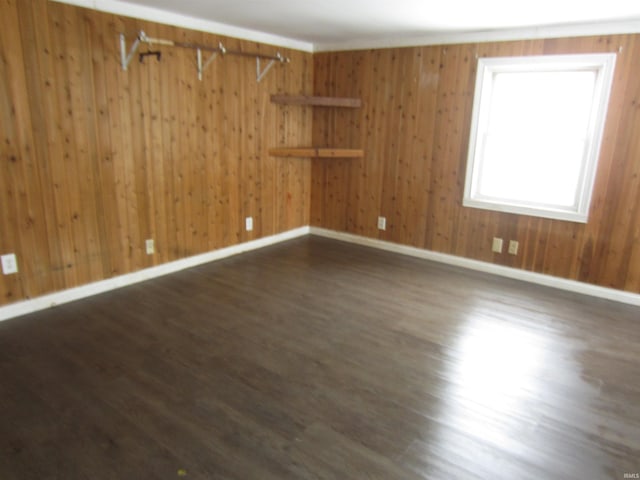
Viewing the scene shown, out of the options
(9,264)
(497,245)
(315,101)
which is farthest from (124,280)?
(497,245)

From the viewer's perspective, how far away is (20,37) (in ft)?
9.41

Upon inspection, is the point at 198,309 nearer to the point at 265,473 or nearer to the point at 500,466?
the point at 265,473

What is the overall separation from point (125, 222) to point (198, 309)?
3.38 ft

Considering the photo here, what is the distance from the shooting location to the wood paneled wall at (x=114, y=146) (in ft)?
9.77

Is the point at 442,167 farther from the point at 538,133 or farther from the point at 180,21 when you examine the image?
the point at 180,21

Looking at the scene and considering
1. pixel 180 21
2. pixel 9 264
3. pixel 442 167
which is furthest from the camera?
pixel 442 167

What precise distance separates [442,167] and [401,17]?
1547 millimetres

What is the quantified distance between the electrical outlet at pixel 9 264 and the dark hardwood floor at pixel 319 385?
351mm

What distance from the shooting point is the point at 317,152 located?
4.78m

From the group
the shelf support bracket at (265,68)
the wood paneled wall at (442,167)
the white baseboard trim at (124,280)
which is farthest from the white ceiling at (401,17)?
the white baseboard trim at (124,280)

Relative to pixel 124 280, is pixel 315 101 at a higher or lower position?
higher

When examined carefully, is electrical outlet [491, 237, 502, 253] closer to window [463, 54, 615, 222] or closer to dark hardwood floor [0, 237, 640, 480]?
window [463, 54, 615, 222]

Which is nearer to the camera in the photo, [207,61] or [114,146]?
[114,146]

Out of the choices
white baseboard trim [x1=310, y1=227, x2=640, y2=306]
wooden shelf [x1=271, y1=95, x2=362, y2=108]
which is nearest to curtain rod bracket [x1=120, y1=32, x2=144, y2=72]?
wooden shelf [x1=271, y1=95, x2=362, y2=108]
